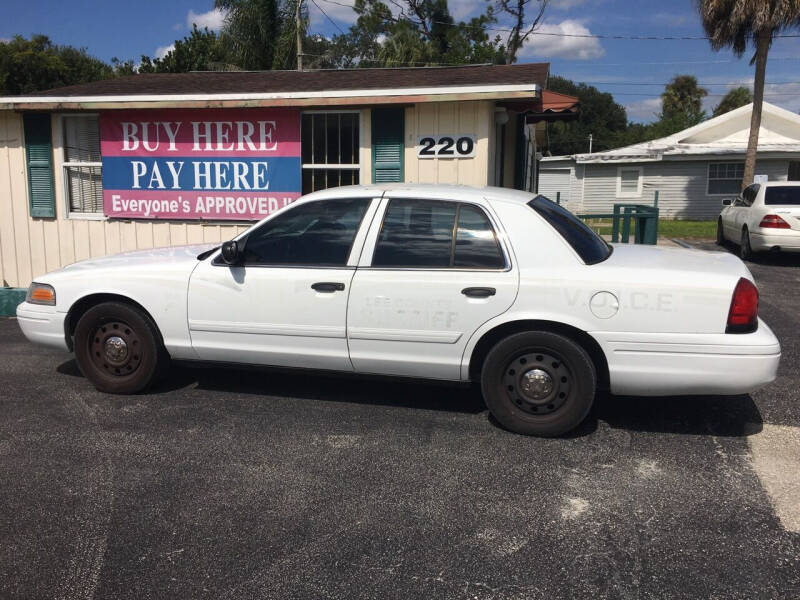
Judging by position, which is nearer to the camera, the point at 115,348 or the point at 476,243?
the point at 476,243

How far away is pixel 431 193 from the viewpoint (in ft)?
15.4

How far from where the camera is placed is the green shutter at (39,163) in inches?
357

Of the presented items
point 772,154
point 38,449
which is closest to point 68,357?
point 38,449

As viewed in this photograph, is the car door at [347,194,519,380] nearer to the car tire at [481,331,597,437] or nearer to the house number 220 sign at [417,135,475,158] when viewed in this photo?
the car tire at [481,331,597,437]

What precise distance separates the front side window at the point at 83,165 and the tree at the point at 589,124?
52602 millimetres

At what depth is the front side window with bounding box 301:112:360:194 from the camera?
28.1 ft

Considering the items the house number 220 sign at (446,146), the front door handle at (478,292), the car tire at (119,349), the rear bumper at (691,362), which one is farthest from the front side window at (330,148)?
the rear bumper at (691,362)

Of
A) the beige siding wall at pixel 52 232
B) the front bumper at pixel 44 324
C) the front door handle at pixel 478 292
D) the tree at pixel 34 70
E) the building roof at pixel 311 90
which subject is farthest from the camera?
the tree at pixel 34 70

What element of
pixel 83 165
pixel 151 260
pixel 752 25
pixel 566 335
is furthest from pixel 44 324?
pixel 752 25

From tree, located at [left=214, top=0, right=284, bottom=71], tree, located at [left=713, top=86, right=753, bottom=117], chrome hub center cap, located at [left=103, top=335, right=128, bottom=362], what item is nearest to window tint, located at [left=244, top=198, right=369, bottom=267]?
chrome hub center cap, located at [left=103, top=335, right=128, bottom=362]

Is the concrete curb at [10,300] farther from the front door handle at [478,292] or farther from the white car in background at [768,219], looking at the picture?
the white car in background at [768,219]

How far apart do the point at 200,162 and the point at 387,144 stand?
7.71ft

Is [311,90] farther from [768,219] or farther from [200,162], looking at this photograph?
[768,219]

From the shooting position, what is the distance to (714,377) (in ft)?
13.5
